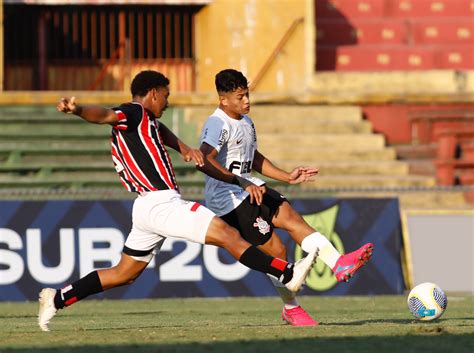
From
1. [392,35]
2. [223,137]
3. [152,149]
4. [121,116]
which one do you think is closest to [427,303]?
[223,137]

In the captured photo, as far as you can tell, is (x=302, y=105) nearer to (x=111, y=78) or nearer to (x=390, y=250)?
(x=111, y=78)

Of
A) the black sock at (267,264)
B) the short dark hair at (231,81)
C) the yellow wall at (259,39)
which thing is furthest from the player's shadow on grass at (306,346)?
the yellow wall at (259,39)

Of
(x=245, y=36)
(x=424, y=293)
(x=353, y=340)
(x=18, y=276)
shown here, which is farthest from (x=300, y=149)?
(x=353, y=340)

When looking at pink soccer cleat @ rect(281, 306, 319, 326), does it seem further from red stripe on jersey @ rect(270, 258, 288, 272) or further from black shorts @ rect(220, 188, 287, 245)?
red stripe on jersey @ rect(270, 258, 288, 272)

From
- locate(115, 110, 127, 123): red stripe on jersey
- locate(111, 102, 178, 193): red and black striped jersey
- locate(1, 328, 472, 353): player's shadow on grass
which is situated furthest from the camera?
locate(111, 102, 178, 193): red and black striped jersey

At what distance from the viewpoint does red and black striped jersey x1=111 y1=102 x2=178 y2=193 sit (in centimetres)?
864

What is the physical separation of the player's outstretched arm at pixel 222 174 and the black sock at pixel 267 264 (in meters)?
0.60

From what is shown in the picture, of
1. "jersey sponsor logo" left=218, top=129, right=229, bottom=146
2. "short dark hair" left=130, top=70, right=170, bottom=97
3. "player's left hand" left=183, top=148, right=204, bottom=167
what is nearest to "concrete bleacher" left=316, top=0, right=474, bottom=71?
"jersey sponsor logo" left=218, top=129, right=229, bottom=146

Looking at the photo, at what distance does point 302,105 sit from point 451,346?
14487 millimetres

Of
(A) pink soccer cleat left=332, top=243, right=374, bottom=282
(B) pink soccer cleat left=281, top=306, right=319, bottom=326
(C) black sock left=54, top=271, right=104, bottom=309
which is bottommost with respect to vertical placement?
(B) pink soccer cleat left=281, top=306, right=319, bottom=326

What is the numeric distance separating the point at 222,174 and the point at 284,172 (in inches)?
27.4

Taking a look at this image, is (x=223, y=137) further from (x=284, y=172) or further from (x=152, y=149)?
(x=152, y=149)

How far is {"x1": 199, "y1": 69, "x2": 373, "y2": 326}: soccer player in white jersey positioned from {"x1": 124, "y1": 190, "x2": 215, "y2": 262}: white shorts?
2.16 feet

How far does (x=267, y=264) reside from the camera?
860 centimetres
